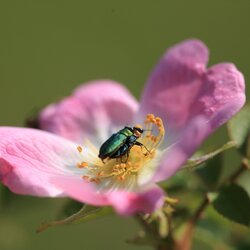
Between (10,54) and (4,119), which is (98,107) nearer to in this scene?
→ (4,119)

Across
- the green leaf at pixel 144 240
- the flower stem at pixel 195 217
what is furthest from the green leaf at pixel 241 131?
the green leaf at pixel 144 240

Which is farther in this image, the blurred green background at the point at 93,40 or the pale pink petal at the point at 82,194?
the blurred green background at the point at 93,40

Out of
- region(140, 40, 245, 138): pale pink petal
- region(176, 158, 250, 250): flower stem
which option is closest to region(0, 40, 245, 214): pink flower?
region(140, 40, 245, 138): pale pink petal

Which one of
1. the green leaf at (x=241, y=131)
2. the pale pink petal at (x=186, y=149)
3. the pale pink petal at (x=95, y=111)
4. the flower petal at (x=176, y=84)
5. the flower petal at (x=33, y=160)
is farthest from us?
the pale pink petal at (x=95, y=111)

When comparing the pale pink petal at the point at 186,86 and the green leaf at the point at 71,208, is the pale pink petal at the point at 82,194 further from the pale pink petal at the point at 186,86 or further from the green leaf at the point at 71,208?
the pale pink petal at the point at 186,86

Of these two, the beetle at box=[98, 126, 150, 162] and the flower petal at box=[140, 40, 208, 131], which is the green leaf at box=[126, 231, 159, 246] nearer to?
the beetle at box=[98, 126, 150, 162]

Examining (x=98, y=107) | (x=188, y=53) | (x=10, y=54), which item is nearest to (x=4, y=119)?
(x=10, y=54)
